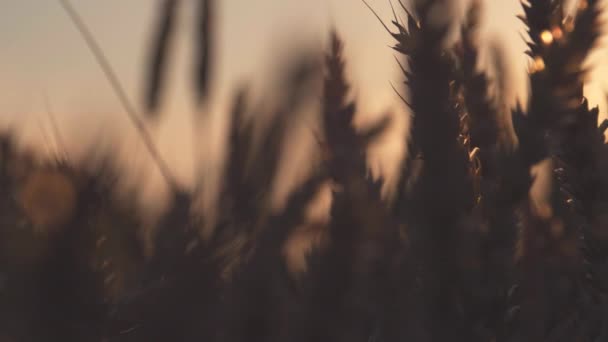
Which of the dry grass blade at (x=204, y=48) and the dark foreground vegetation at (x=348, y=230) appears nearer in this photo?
the dark foreground vegetation at (x=348, y=230)

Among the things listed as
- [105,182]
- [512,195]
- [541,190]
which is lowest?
[541,190]

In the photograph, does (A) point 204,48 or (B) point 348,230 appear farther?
(A) point 204,48

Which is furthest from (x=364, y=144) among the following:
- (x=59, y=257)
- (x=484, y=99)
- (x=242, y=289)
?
(x=59, y=257)

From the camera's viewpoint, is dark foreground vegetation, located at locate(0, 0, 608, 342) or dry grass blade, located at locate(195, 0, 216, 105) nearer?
dark foreground vegetation, located at locate(0, 0, 608, 342)

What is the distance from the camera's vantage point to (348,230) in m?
0.23

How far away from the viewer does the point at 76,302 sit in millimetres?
203

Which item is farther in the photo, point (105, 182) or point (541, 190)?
point (541, 190)

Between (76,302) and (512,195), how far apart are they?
0.23 meters

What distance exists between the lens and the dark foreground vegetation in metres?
0.21

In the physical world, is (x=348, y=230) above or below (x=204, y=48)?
below

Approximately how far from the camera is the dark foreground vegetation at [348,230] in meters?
0.21

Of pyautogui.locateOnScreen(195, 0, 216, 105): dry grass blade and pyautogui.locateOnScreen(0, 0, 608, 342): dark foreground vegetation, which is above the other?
pyautogui.locateOnScreen(195, 0, 216, 105): dry grass blade

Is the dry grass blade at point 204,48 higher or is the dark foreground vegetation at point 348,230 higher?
the dry grass blade at point 204,48

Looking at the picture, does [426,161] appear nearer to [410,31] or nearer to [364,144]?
[410,31]
